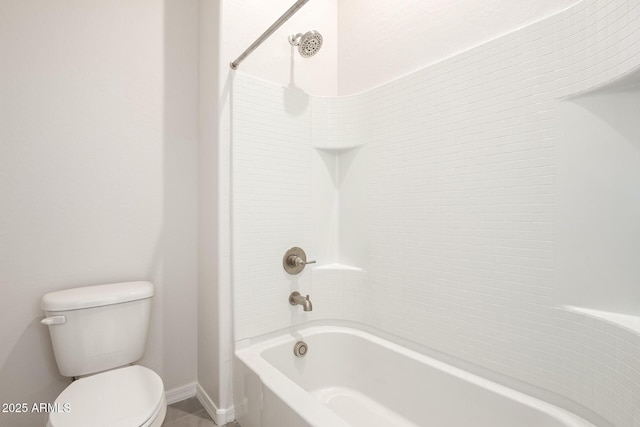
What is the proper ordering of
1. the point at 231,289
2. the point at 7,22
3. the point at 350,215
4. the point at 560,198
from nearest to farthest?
the point at 560,198
the point at 7,22
the point at 231,289
the point at 350,215

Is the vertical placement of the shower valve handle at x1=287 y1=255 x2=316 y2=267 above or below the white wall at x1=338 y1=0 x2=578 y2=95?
below

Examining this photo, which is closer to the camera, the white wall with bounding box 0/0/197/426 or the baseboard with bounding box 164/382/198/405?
the white wall with bounding box 0/0/197/426

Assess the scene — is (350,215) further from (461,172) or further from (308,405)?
(308,405)

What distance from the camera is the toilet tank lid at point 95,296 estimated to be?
122 cm

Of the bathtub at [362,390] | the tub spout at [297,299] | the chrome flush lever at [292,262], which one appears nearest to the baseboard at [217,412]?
the bathtub at [362,390]

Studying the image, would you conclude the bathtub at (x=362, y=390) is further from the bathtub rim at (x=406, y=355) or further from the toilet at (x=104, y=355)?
the toilet at (x=104, y=355)

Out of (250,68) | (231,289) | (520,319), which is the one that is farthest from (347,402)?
(250,68)

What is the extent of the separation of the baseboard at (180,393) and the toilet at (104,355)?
1.28 feet

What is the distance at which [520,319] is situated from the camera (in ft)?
3.73

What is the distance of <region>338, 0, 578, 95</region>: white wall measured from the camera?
1196 millimetres

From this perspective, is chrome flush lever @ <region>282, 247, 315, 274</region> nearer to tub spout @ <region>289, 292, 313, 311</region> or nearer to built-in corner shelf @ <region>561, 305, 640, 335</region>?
tub spout @ <region>289, 292, 313, 311</region>

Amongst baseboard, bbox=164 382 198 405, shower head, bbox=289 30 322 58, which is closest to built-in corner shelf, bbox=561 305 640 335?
shower head, bbox=289 30 322 58

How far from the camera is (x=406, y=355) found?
1.46m

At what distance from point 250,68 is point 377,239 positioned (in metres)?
1.16
